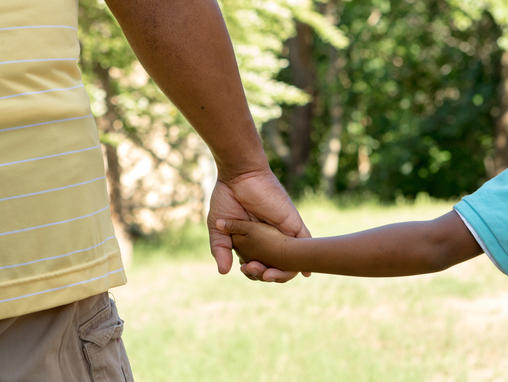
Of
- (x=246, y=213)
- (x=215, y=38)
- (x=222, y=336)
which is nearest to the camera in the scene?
(x=215, y=38)

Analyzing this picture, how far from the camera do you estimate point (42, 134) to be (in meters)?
1.12

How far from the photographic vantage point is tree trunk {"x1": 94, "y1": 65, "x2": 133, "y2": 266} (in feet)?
26.3

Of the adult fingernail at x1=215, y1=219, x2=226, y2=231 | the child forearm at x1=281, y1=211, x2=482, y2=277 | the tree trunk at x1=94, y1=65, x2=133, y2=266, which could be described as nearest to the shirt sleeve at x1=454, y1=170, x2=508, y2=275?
the child forearm at x1=281, y1=211, x2=482, y2=277

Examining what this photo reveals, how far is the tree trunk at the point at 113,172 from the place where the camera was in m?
8.02

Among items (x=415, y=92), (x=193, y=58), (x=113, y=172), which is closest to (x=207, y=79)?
(x=193, y=58)

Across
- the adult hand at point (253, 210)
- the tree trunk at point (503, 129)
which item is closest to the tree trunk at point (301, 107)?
the tree trunk at point (503, 129)

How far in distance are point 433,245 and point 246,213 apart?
0.48 meters

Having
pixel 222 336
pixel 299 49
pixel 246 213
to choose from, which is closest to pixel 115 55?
pixel 222 336

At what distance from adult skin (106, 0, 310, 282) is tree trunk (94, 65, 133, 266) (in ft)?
20.6

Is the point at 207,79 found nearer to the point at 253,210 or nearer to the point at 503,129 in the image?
the point at 253,210

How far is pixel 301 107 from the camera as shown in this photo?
706 inches

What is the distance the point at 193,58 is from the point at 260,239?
22.8 inches

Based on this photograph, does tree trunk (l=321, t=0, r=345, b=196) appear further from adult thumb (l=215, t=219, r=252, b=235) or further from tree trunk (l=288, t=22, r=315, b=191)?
adult thumb (l=215, t=219, r=252, b=235)

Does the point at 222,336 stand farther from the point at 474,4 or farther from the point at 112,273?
the point at 474,4
